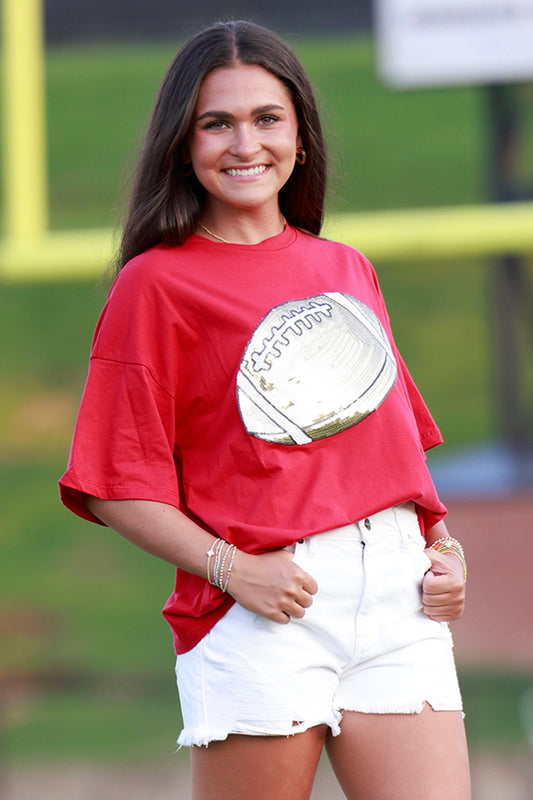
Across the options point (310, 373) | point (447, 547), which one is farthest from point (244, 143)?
point (447, 547)

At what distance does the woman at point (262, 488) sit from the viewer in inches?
67.7

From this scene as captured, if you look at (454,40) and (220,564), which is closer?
(220,564)

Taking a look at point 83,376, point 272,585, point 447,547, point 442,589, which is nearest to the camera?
point 272,585

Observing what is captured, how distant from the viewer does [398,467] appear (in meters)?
1.80

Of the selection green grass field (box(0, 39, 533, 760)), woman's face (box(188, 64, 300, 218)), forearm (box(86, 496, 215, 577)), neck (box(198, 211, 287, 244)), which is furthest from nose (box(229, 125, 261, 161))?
green grass field (box(0, 39, 533, 760))

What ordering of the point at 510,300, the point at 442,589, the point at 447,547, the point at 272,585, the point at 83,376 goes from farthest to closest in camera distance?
the point at 83,376 < the point at 510,300 < the point at 447,547 < the point at 442,589 < the point at 272,585

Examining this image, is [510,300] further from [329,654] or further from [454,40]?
[329,654]

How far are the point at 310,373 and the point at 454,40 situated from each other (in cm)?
A: 304

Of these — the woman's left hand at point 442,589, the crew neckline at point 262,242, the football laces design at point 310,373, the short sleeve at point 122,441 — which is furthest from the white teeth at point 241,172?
the woman's left hand at point 442,589

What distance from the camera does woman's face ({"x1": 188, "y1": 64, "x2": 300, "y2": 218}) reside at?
1.83 m

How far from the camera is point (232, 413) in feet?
5.77

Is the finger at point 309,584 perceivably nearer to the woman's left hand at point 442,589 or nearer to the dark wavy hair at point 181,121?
the woman's left hand at point 442,589

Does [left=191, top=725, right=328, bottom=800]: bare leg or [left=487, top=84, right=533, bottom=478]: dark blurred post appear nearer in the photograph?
[left=191, top=725, right=328, bottom=800]: bare leg

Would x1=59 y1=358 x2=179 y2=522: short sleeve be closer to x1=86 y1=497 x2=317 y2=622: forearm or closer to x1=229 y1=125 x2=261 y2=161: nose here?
x1=86 y1=497 x2=317 y2=622: forearm
